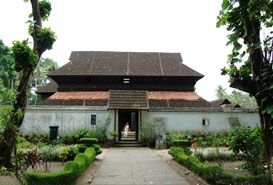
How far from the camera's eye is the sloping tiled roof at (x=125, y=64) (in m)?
31.9

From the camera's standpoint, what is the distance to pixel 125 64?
34.0 m

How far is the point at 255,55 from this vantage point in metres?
8.27

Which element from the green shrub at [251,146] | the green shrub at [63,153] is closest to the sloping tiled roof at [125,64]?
the green shrub at [63,153]

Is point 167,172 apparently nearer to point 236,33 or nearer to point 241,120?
point 236,33

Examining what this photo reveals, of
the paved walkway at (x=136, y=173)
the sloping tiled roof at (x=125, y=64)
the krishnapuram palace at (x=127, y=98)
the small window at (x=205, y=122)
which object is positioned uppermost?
the sloping tiled roof at (x=125, y=64)

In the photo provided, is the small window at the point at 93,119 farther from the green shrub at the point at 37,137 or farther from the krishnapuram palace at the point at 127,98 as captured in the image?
the green shrub at the point at 37,137

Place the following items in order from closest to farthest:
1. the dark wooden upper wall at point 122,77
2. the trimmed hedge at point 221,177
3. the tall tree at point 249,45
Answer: the tall tree at point 249,45
the trimmed hedge at point 221,177
the dark wooden upper wall at point 122,77

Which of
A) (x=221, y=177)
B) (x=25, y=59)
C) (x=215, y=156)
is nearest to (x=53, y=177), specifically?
(x=221, y=177)

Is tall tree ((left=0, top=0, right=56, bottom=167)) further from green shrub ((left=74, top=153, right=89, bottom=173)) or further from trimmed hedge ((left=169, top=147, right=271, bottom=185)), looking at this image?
trimmed hedge ((left=169, top=147, right=271, bottom=185))

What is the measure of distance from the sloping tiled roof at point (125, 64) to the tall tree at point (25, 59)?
1680cm

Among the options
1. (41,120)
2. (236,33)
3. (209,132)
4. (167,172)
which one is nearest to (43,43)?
(167,172)

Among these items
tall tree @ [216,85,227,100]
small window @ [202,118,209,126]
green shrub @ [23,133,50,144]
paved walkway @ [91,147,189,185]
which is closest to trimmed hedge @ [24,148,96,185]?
paved walkway @ [91,147,189,185]

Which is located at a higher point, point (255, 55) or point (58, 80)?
point (58, 80)

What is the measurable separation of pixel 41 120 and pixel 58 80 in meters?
5.43
